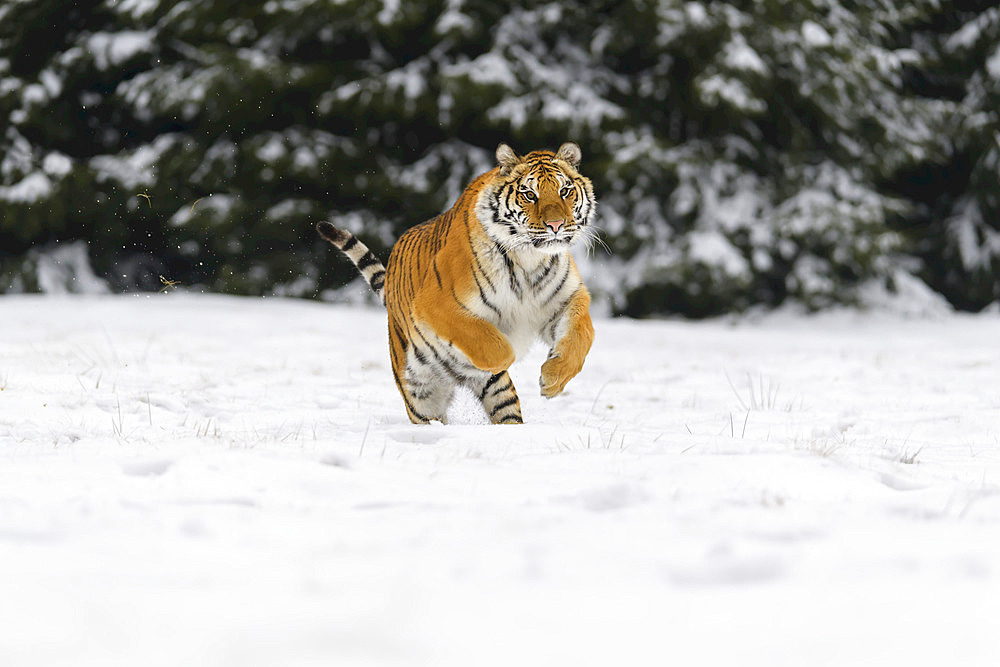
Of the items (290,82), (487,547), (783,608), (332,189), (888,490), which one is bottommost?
(332,189)

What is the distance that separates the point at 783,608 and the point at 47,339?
23.5 feet

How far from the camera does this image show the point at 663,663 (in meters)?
1.50

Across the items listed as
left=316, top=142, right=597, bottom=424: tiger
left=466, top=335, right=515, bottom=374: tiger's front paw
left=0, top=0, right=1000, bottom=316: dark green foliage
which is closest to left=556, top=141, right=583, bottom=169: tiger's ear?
left=316, top=142, right=597, bottom=424: tiger

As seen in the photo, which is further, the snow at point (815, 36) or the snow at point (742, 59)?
the snow at point (815, 36)

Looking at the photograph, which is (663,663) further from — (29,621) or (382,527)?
(29,621)

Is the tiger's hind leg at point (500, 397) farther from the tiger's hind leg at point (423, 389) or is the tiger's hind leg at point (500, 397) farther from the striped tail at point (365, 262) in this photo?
the striped tail at point (365, 262)

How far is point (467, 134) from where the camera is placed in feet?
39.3

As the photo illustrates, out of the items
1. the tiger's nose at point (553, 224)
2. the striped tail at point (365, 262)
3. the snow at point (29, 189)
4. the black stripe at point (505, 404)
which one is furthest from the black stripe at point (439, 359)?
the snow at point (29, 189)

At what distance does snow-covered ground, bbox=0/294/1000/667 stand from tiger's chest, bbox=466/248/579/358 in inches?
22.1

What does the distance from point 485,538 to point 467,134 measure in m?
10.4

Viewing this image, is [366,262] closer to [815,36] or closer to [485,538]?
[485,538]

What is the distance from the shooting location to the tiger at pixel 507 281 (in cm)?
370

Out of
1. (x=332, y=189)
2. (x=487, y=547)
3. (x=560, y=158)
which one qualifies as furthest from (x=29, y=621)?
(x=332, y=189)

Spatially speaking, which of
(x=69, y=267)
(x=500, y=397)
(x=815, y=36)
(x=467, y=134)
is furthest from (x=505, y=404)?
(x=69, y=267)
